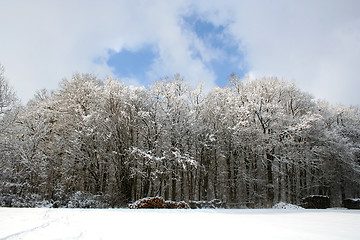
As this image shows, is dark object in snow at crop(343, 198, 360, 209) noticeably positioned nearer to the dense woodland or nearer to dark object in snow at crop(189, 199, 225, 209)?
the dense woodland

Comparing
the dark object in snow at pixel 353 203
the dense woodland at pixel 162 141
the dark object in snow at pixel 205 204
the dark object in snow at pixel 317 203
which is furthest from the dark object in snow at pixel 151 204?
the dark object in snow at pixel 353 203

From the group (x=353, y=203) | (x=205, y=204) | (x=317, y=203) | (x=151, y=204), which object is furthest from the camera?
(x=353, y=203)

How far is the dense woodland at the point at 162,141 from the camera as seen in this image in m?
18.1

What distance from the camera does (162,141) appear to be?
72.4ft

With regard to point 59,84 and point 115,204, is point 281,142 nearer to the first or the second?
point 115,204

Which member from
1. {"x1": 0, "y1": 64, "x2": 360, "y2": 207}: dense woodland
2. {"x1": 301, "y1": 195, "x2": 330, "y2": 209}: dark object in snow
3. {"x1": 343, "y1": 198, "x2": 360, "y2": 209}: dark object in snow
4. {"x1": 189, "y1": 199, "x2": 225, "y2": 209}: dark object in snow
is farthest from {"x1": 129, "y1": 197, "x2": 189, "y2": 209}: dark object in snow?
{"x1": 343, "y1": 198, "x2": 360, "y2": 209}: dark object in snow

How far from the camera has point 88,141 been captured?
19469mm

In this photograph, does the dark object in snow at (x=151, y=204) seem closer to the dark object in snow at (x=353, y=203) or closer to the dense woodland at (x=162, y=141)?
the dense woodland at (x=162, y=141)

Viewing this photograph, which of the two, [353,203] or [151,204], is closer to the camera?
[151,204]

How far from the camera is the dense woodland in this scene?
59.4 ft

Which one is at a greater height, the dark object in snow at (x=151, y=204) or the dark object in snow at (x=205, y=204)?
the dark object in snow at (x=151, y=204)

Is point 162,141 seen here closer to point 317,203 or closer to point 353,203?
point 317,203

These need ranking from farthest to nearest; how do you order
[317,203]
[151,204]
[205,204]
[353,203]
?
[353,203] → [317,203] → [205,204] → [151,204]

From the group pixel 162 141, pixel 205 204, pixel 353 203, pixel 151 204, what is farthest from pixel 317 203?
pixel 162 141
